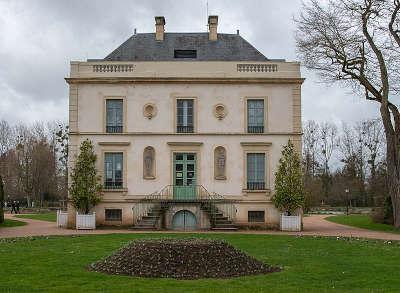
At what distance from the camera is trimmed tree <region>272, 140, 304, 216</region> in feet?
98.5

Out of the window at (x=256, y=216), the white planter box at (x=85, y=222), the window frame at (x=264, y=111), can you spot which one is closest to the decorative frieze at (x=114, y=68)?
the window frame at (x=264, y=111)

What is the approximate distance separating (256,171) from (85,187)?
8.60m


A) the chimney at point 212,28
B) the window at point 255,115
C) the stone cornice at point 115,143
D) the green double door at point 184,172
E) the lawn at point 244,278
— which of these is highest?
the chimney at point 212,28

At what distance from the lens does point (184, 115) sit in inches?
1254

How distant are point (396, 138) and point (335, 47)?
563cm

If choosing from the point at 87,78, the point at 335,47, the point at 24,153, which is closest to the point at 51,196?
the point at 24,153

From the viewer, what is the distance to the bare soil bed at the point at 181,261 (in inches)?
501

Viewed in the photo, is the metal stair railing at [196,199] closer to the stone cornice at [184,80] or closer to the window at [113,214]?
the window at [113,214]

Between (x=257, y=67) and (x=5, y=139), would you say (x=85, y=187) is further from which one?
(x=5, y=139)

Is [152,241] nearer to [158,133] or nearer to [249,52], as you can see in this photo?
[158,133]

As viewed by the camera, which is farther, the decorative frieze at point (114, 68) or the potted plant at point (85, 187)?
the decorative frieze at point (114, 68)

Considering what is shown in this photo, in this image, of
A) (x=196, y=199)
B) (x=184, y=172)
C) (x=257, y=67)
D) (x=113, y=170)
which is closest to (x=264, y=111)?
(x=257, y=67)

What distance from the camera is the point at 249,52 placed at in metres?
34.5

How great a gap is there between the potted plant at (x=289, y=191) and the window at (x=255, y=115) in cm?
197
